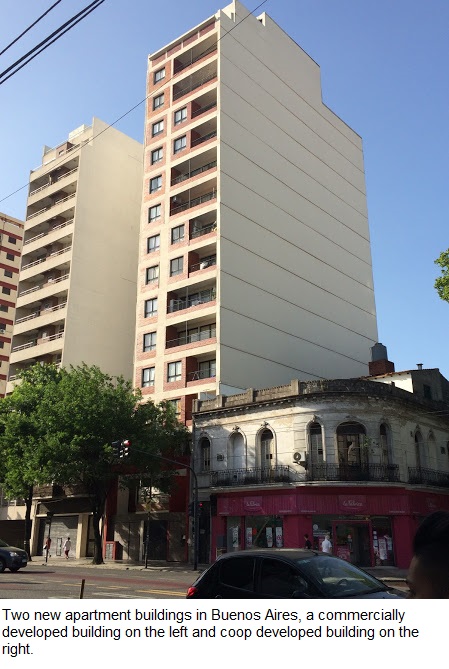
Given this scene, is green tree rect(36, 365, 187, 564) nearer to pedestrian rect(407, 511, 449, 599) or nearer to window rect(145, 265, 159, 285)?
window rect(145, 265, 159, 285)

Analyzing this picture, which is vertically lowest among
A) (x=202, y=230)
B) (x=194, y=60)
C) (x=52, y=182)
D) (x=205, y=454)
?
(x=205, y=454)

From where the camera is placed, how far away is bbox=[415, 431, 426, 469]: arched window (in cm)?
3584

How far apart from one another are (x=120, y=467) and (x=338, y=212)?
108 ft

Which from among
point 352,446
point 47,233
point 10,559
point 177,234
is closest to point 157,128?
point 177,234

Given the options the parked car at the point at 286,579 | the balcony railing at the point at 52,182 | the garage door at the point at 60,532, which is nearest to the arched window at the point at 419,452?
the garage door at the point at 60,532

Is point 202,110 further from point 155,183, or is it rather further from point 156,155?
point 155,183

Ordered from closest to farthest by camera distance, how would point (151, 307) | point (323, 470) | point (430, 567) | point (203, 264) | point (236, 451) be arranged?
1. point (430, 567)
2. point (323, 470)
3. point (236, 451)
4. point (203, 264)
5. point (151, 307)

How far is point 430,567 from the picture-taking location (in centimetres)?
238

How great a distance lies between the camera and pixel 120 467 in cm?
4147

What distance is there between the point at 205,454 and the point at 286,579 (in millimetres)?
31705

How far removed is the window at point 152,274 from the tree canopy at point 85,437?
34.3 feet

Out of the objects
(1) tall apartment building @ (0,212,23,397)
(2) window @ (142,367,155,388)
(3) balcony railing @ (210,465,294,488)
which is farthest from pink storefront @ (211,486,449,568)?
(1) tall apartment building @ (0,212,23,397)

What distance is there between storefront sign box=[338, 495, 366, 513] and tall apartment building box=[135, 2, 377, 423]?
1101 cm

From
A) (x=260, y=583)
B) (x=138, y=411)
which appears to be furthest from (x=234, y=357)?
(x=260, y=583)
